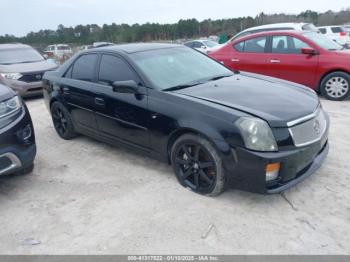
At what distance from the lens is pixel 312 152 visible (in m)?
3.08

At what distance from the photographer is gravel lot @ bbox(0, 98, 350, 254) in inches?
104

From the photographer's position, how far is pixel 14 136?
133 inches

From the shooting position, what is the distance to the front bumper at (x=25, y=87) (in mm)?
8305

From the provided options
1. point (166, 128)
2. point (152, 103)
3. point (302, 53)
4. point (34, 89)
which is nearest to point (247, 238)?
point (166, 128)

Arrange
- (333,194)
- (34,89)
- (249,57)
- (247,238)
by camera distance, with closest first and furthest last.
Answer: (247,238), (333,194), (249,57), (34,89)

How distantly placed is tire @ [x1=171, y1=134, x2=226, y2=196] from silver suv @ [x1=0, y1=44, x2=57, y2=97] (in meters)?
6.20

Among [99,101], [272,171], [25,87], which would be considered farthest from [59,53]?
[272,171]

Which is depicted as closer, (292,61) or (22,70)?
(292,61)

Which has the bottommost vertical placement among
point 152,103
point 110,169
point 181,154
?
point 110,169

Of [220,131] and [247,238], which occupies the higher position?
[220,131]

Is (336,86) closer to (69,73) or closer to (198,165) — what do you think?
(198,165)

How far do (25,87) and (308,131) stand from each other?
744 centimetres

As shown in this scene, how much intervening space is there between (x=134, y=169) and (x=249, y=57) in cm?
477

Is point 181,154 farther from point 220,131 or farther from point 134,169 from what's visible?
point 134,169
